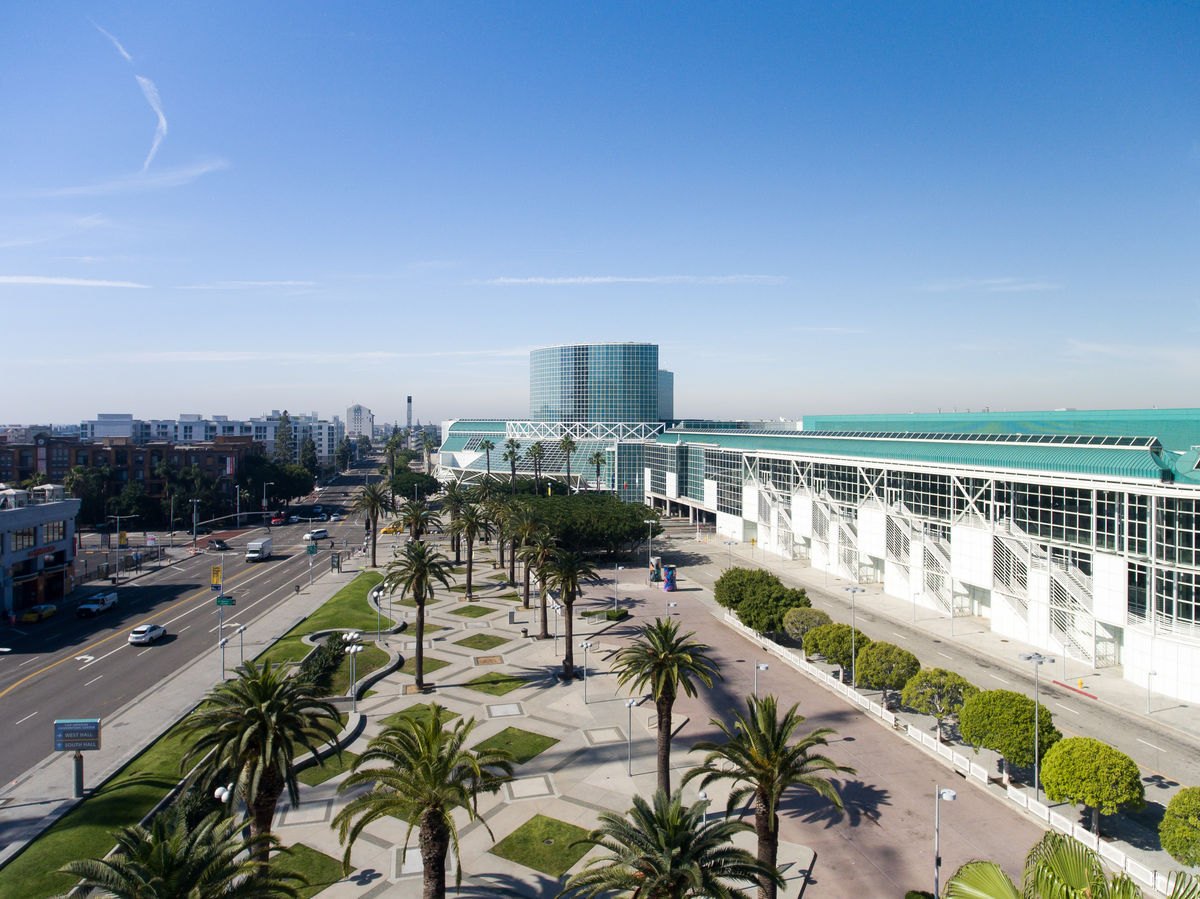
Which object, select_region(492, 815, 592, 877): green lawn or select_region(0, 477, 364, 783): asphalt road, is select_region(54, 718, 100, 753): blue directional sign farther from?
select_region(492, 815, 592, 877): green lawn

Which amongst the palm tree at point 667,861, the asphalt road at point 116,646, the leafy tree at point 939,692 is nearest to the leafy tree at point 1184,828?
the leafy tree at point 939,692

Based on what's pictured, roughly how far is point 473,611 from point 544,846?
41494mm

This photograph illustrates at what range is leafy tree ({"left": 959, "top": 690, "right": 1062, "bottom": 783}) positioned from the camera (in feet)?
106

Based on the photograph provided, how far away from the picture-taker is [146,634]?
183 feet

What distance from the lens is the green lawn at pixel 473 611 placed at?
6773cm

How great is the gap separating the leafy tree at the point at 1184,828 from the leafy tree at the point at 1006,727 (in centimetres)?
639

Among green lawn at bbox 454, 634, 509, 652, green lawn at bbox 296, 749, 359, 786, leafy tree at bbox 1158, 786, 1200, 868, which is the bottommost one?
green lawn at bbox 454, 634, 509, 652

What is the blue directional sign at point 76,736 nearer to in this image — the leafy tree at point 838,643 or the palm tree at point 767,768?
the palm tree at point 767,768

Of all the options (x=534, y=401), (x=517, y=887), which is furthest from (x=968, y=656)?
(x=534, y=401)

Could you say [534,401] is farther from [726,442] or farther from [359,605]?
[359,605]

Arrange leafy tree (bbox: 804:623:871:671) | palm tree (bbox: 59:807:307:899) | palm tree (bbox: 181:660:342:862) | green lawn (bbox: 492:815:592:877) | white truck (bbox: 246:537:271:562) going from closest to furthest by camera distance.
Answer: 1. palm tree (bbox: 59:807:307:899)
2. palm tree (bbox: 181:660:342:862)
3. green lawn (bbox: 492:815:592:877)
4. leafy tree (bbox: 804:623:871:671)
5. white truck (bbox: 246:537:271:562)

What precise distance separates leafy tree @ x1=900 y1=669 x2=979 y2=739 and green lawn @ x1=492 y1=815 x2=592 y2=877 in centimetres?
1974

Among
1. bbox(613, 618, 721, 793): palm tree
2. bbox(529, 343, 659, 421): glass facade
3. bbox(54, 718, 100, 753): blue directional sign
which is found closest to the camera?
bbox(613, 618, 721, 793): palm tree

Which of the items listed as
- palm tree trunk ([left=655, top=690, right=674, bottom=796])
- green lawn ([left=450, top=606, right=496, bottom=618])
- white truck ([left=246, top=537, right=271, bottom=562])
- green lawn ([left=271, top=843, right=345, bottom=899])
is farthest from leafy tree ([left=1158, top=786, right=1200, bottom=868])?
white truck ([left=246, top=537, right=271, bottom=562])
